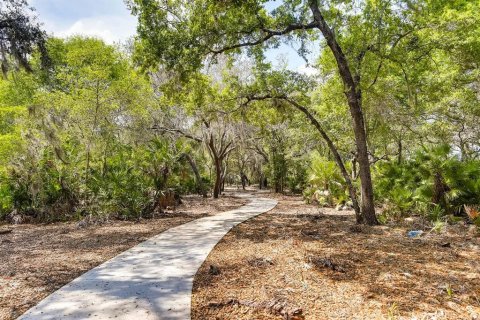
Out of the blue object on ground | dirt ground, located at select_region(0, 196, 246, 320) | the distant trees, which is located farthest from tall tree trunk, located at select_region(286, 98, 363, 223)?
dirt ground, located at select_region(0, 196, 246, 320)

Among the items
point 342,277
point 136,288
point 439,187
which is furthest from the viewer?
point 439,187

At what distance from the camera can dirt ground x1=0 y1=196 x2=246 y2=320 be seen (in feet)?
14.6

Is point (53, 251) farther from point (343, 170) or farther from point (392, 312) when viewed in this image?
point (343, 170)

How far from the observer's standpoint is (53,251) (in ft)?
22.4

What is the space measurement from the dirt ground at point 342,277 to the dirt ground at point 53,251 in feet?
6.84

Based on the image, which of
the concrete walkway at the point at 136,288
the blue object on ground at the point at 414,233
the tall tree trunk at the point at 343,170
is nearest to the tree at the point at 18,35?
the concrete walkway at the point at 136,288

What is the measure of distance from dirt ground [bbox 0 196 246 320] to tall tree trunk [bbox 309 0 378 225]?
5492mm

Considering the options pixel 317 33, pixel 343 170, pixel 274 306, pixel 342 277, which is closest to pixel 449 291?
pixel 342 277

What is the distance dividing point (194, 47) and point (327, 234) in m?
5.78

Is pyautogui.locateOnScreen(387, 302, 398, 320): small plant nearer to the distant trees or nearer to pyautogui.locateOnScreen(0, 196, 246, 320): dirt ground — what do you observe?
pyautogui.locateOnScreen(0, 196, 246, 320): dirt ground

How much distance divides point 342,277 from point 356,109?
526 cm

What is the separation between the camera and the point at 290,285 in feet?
14.6

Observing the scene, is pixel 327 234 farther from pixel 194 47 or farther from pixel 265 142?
pixel 265 142

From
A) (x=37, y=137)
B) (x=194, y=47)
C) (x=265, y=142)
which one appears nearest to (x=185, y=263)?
(x=194, y=47)
